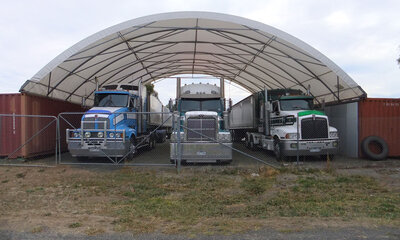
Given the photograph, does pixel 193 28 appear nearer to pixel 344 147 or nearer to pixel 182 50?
pixel 182 50

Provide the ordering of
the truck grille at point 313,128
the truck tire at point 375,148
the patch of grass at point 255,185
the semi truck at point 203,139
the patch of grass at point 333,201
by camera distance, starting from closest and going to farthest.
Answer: the patch of grass at point 333,201 → the patch of grass at point 255,185 → the semi truck at point 203,139 → the truck grille at point 313,128 → the truck tire at point 375,148

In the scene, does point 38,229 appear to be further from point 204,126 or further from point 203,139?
point 204,126

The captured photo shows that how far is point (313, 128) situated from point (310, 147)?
822 mm

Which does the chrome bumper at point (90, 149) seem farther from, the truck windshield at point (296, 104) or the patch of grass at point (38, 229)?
the truck windshield at point (296, 104)

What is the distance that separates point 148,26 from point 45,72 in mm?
5008

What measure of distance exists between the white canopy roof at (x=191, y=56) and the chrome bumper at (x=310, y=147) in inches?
130

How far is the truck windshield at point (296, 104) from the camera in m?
14.2

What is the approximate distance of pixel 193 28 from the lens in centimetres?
1513

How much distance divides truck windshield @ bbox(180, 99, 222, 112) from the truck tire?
686 centimetres

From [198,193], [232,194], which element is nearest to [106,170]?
[198,193]

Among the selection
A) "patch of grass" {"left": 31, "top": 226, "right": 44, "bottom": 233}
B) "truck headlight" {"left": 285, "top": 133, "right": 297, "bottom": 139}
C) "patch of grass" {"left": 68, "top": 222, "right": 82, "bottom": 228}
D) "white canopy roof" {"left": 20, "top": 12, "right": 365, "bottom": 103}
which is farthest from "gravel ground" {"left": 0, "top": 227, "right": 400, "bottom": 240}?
"white canopy roof" {"left": 20, "top": 12, "right": 365, "bottom": 103}

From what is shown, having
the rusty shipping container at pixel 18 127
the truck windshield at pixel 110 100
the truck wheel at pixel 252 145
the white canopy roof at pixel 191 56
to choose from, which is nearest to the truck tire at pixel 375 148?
the white canopy roof at pixel 191 56

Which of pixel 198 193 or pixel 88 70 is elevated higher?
pixel 88 70

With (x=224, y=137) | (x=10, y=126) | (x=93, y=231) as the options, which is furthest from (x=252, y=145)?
(x=93, y=231)
